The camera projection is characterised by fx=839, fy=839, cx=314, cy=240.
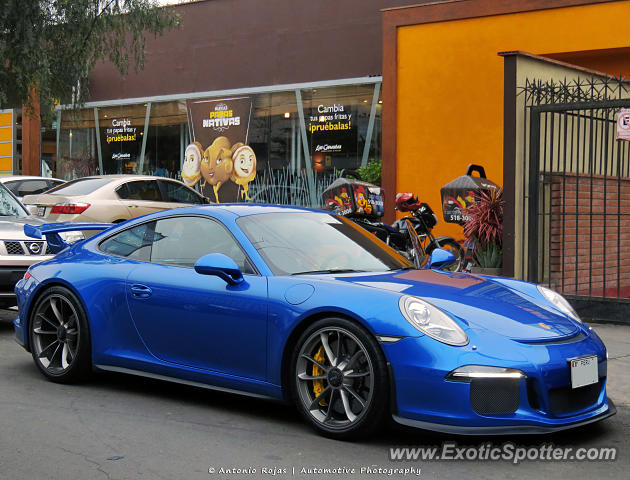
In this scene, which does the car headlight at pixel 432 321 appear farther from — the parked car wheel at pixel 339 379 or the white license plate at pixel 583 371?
the white license plate at pixel 583 371

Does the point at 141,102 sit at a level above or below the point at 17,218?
above

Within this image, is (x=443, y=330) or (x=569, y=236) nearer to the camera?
(x=443, y=330)

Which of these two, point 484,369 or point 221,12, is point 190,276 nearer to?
point 484,369

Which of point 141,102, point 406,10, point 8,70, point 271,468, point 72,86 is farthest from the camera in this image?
point 141,102

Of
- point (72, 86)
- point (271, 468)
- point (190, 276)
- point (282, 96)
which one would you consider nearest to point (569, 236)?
point (190, 276)

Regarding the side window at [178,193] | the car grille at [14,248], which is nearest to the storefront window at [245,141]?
the side window at [178,193]

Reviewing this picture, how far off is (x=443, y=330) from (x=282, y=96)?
45.9ft

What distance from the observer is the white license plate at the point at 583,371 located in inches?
174

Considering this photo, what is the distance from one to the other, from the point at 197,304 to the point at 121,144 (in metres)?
16.5

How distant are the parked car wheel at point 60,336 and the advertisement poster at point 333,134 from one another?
36.5ft

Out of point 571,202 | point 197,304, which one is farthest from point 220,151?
point 197,304

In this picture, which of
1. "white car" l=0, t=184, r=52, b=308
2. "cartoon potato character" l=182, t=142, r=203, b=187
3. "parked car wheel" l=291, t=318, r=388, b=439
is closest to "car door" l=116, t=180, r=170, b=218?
"white car" l=0, t=184, r=52, b=308

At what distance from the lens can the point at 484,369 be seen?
420 centimetres

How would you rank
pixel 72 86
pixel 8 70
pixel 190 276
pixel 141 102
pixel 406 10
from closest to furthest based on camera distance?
1. pixel 190 276
2. pixel 406 10
3. pixel 8 70
4. pixel 72 86
5. pixel 141 102
